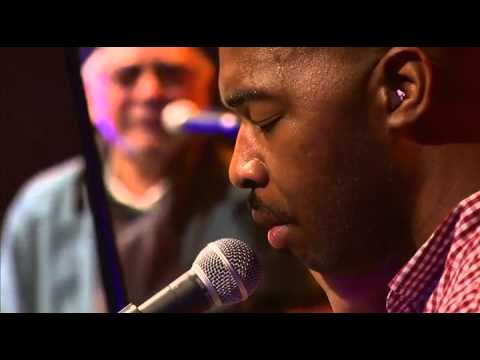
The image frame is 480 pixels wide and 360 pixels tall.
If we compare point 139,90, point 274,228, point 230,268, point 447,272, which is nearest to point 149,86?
point 139,90

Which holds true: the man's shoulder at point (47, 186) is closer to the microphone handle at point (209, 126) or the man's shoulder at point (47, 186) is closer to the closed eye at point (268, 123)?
the microphone handle at point (209, 126)

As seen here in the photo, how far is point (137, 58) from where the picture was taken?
8.54 ft

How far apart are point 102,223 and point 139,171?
26cm

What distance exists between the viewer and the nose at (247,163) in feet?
6.68

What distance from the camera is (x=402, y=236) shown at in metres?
1.95

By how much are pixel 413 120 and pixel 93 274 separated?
4.98ft

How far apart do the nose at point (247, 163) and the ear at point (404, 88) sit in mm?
367

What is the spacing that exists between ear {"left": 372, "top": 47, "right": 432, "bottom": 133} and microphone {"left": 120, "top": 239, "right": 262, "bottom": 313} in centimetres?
51
